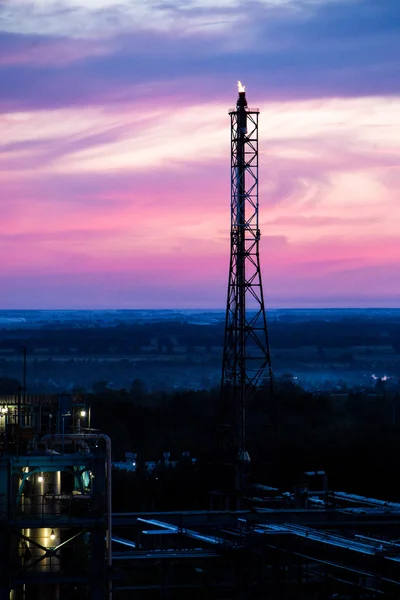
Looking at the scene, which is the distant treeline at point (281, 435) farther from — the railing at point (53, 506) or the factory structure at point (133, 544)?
the railing at point (53, 506)

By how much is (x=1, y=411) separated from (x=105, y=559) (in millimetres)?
5215

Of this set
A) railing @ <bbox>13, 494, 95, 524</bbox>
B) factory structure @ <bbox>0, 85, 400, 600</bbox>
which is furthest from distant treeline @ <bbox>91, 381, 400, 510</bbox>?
railing @ <bbox>13, 494, 95, 524</bbox>

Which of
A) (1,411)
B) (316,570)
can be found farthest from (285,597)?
(1,411)

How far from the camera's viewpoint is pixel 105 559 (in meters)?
29.7

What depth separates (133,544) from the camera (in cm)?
3609

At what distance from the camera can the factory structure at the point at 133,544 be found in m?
29.7

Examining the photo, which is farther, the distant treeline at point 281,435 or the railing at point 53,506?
the distant treeline at point 281,435

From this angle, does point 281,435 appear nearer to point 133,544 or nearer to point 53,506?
point 133,544

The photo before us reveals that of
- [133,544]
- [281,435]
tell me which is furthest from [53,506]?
[281,435]

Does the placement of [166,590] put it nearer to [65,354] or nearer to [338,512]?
[338,512]

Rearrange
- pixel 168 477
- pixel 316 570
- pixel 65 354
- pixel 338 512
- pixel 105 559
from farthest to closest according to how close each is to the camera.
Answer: pixel 65 354 < pixel 168 477 < pixel 338 512 < pixel 316 570 < pixel 105 559

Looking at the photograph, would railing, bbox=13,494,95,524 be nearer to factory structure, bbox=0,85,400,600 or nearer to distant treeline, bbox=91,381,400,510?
factory structure, bbox=0,85,400,600

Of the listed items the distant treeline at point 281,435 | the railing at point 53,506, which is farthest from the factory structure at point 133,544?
the distant treeline at point 281,435

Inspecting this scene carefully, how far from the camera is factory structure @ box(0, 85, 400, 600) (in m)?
29.7
